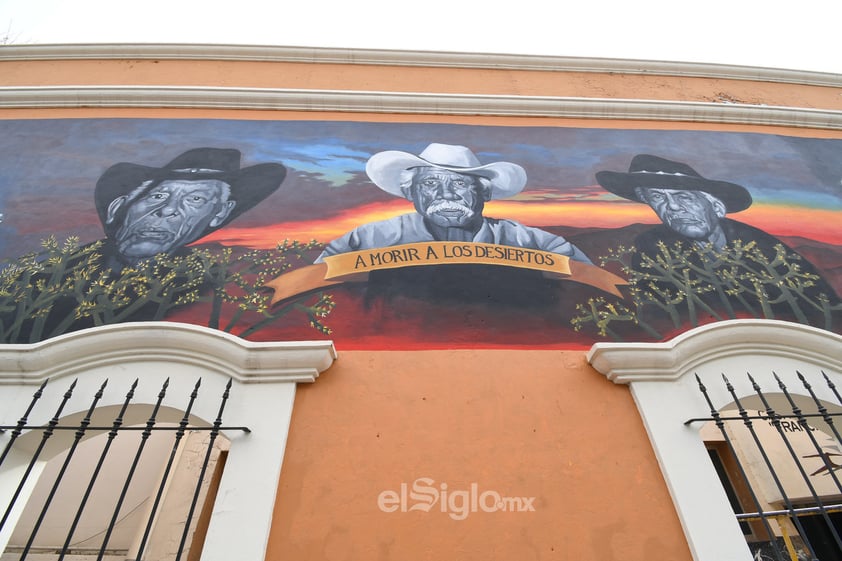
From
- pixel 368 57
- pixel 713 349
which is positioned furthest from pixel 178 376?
pixel 368 57

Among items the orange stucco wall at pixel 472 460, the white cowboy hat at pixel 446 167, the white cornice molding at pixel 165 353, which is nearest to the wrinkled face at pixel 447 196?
the white cowboy hat at pixel 446 167

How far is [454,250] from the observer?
159 inches

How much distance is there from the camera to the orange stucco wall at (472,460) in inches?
102

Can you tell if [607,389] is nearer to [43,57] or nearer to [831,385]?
[831,385]

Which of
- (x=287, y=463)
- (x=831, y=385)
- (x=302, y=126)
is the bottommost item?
(x=287, y=463)

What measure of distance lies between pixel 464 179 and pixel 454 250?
3.28 feet

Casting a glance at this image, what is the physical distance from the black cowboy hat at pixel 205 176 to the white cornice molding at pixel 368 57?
5.94 feet

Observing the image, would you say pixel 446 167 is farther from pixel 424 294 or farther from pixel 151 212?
pixel 151 212

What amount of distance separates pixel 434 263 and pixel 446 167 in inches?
52.5

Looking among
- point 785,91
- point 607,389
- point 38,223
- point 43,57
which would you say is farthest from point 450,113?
point 43,57

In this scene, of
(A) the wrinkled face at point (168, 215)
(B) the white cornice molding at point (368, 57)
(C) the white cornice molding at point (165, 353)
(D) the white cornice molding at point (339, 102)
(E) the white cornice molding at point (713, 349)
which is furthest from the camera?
(B) the white cornice molding at point (368, 57)

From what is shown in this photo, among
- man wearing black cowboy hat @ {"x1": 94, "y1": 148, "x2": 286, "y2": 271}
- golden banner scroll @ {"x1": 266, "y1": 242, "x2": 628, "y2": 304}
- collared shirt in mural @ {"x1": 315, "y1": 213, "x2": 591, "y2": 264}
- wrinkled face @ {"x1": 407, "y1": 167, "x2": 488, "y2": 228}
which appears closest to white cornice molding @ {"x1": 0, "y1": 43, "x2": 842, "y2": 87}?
man wearing black cowboy hat @ {"x1": 94, "y1": 148, "x2": 286, "y2": 271}

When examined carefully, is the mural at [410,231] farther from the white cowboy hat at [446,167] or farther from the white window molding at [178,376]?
the white window molding at [178,376]

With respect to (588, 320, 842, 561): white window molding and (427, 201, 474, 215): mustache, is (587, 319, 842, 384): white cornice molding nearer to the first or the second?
(588, 320, 842, 561): white window molding
